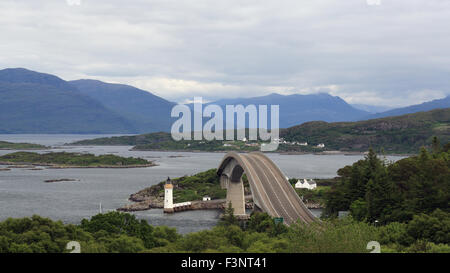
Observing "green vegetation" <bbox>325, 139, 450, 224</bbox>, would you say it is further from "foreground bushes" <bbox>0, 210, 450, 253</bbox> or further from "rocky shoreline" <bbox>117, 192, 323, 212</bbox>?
"rocky shoreline" <bbox>117, 192, 323, 212</bbox>

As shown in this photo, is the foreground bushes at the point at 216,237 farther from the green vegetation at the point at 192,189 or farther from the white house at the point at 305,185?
the white house at the point at 305,185

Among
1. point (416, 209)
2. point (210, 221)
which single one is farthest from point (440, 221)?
point (210, 221)

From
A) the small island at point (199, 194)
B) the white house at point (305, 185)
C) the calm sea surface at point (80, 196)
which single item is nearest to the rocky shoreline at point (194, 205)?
the small island at point (199, 194)

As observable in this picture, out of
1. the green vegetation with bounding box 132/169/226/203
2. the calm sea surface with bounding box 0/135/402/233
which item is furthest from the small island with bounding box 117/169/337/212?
the calm sea surface with bounding box 0/135/402/233

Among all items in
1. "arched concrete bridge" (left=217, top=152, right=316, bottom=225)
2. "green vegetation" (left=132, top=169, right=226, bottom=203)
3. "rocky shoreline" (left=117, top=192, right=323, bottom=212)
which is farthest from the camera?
"green vegetation" (left=132, top=169, right=226, bottom=203)

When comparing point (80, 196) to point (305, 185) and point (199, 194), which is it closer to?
point (199, 194)

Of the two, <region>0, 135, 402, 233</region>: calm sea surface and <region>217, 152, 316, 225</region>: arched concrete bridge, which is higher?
<region>217, 152, 316, 225</region>: arched concrete bridge

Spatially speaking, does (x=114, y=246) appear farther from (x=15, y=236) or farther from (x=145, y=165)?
(x=145, y=165)

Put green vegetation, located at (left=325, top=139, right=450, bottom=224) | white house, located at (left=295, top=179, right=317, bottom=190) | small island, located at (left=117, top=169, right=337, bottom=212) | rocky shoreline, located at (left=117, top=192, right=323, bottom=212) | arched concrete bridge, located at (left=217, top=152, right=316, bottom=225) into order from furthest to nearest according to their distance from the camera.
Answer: white house, located at (left=295, top=179, right=317, bottom=190) < small island, located at (left=117, top=169, right=337, bottom=212) < rocky shoreline, located at (left=117, top=192, right=323, bottom=212) < arched concrete bridge, located at (left=217, top=152, right=316, bottom=225) < green vegetation, located at (left=325, top=139, right=450, bottom=224)
